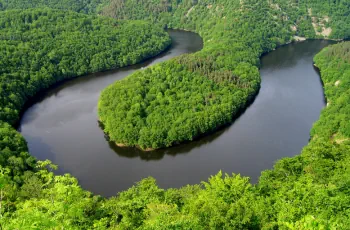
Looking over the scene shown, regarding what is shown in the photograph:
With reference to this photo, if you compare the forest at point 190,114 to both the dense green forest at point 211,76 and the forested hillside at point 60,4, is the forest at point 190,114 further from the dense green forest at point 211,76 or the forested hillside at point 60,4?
the forested hillside at point 60,4

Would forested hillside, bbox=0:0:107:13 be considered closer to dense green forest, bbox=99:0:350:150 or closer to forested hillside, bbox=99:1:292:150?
dense green forest, bbox=99:0:350:150

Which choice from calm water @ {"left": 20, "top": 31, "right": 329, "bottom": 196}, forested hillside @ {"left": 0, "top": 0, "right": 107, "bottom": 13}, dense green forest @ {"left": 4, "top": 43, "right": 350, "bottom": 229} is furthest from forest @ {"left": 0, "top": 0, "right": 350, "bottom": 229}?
forested hillside @ {"left": 0, "top": 0, "right": 107, "bottom": 13}

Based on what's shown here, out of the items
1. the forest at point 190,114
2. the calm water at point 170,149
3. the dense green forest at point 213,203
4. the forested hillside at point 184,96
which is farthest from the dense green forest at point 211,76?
the dense green forest at point 213,203

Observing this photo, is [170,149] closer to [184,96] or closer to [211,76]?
[184,96]

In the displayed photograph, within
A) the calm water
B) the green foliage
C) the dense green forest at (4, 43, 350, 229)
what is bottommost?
the dense green forest at (4, 43, 350, 229)

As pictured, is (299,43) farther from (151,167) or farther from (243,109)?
(151,167)

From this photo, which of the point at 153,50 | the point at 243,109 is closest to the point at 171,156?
the point at 243,109
